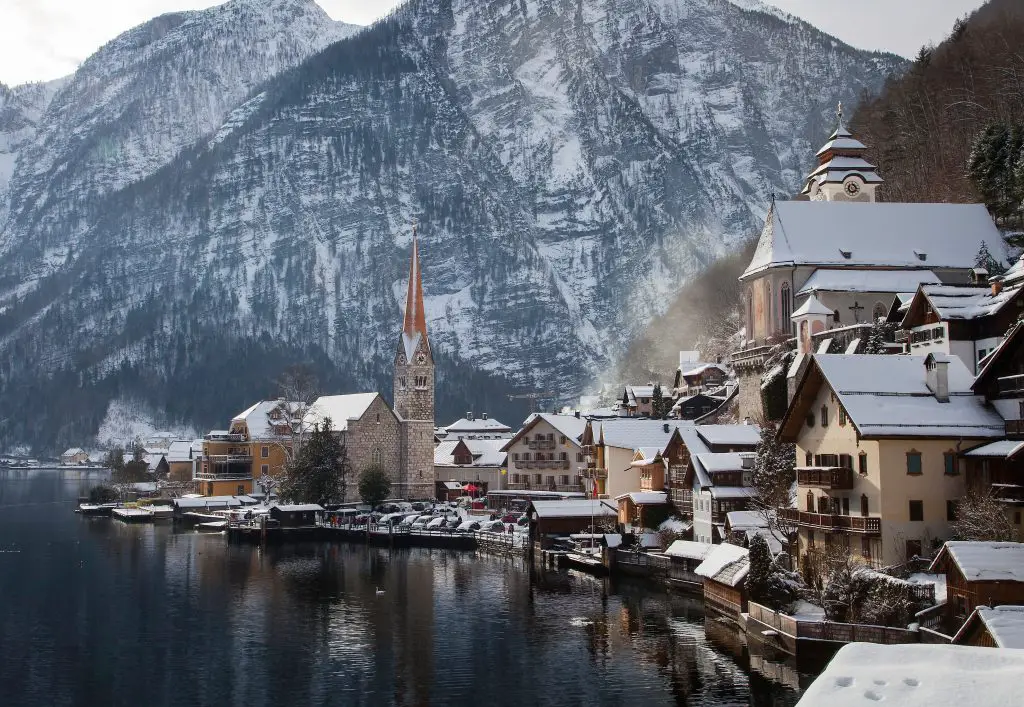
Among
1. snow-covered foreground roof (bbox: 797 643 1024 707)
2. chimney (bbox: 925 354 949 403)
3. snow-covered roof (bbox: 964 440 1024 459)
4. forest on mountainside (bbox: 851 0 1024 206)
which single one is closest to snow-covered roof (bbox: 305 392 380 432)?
forest on mountainside (bbox: 851 0 1024 206)

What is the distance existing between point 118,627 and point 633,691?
26235mm

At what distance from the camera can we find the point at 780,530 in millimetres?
51812

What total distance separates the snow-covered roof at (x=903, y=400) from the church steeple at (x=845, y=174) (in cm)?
4356

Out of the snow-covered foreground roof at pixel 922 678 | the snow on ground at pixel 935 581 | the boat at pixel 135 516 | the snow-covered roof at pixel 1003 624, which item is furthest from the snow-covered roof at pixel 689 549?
the boat at pixel 135 516

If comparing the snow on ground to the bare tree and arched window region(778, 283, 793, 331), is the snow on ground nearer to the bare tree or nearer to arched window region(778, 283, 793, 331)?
the bare tree

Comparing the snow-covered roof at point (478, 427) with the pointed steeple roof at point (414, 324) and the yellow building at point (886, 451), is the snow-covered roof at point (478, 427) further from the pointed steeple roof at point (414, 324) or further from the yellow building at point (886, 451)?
the yellow building at point (886, 451)

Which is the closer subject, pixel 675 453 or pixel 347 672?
pixel 347 672

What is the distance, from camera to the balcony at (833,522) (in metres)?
41.7

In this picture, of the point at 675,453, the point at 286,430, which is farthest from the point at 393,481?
the point at 675,453

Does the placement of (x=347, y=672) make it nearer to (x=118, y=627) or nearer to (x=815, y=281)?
(x=118, y=627)

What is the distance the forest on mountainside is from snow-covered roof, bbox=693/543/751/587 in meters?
42.4

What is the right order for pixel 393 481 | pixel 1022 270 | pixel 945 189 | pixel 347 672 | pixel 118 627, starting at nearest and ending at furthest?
pixel 347 672, pixel 118 627, pixel 1022 270, pixel 945 189, pixel 393 481

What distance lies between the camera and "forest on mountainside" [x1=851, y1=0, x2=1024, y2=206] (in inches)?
3344

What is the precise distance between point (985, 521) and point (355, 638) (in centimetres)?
2609
